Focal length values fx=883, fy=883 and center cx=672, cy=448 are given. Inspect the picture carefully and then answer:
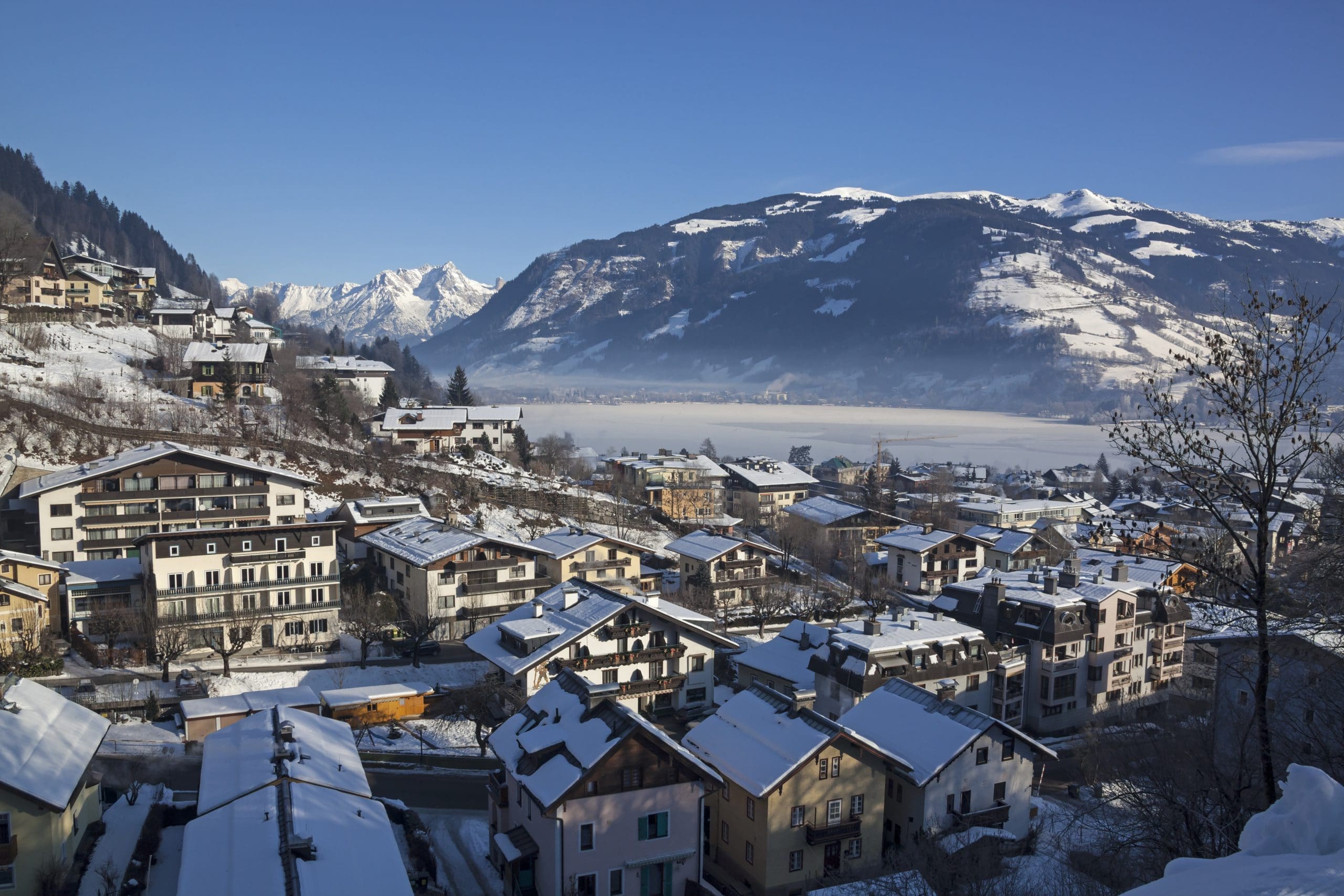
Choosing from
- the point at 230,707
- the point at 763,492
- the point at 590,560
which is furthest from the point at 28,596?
the point at 763,492

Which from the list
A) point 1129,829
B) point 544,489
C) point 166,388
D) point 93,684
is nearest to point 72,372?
point 166,388

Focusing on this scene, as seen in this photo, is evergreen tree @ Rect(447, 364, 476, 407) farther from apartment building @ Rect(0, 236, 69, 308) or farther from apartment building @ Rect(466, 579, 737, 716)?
apartment building @ Rect(466, 579, 737, 716)

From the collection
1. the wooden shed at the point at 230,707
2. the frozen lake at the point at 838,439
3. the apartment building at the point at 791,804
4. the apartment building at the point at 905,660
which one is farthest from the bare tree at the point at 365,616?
the frozen lake at the point at 838,439

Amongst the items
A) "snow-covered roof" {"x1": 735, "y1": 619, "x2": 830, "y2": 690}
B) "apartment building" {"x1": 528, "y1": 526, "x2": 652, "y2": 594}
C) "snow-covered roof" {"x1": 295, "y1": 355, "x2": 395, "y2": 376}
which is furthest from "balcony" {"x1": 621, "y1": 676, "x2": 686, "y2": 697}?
"snow-covered roof" {"x1": 295, "y1": 355, "x2": 395, "y2": 376}

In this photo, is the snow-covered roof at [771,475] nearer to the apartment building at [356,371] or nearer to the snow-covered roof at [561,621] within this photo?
the apartment building at [356,371]

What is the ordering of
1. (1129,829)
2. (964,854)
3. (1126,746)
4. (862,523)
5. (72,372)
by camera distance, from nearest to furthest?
(1129,829) < (964,854) < (1126,746) < (72,372) < (862,523)

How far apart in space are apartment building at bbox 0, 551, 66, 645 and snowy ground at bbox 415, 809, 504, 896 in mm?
16203

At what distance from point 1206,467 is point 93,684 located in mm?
28882

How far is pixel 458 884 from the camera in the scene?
691 inches

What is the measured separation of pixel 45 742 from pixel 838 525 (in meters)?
46.3

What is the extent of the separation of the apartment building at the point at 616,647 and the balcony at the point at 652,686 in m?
0.02

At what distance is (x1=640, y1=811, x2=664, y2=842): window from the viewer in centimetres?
1648

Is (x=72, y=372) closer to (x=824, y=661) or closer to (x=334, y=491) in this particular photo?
(x=334, y=491)

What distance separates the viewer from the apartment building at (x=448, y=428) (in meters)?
62.5
